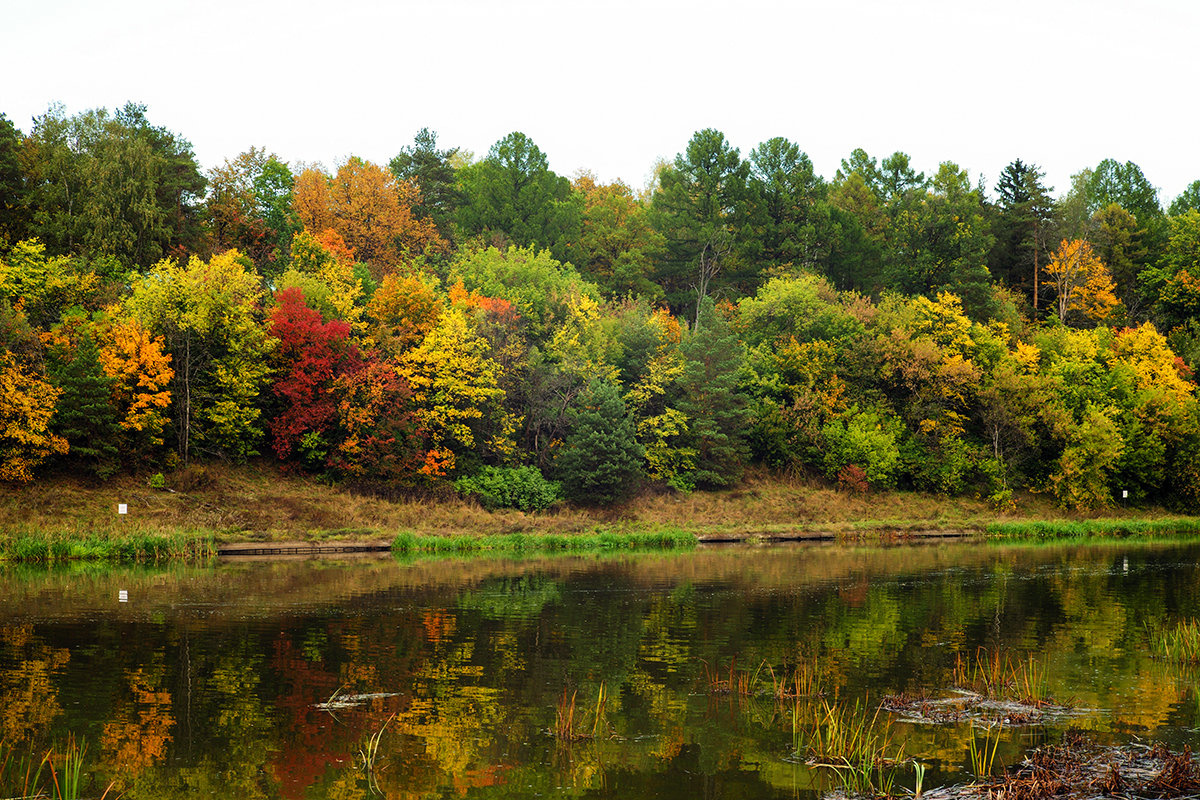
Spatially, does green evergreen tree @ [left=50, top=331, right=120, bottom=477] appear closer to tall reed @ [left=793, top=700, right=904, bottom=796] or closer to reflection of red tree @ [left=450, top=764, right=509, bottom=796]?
reflection of red tree @ [left=450, top=764, right=509, bottom=796]

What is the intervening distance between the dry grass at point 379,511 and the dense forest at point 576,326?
4.78 feet

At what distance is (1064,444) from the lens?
224 feet

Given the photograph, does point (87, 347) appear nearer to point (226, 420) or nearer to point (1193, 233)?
point (226, 420)

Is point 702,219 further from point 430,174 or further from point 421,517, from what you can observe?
point 421,517

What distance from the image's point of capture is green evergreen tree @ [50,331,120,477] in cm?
4575

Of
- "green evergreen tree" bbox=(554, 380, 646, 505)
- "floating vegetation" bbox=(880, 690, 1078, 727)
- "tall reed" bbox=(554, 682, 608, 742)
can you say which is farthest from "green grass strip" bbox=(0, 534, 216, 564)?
"floating vegetation" bbox=(880, 690, 1078, 727)

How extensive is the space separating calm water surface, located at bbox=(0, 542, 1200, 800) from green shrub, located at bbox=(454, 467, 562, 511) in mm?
15508

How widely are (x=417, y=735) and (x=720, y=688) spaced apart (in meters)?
6.12

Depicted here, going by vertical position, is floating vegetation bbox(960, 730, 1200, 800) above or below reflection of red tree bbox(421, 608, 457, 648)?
above

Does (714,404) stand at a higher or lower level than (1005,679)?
higher

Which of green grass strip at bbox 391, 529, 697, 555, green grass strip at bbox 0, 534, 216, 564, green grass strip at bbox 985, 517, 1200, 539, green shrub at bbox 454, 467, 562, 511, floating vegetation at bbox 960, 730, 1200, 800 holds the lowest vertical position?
green grass strip at bbox 985, 517, 1200, 539

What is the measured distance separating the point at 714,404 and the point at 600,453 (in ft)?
40.1

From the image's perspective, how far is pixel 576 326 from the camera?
213 feet

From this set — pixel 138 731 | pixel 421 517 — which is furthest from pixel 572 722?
pixel 421 517
